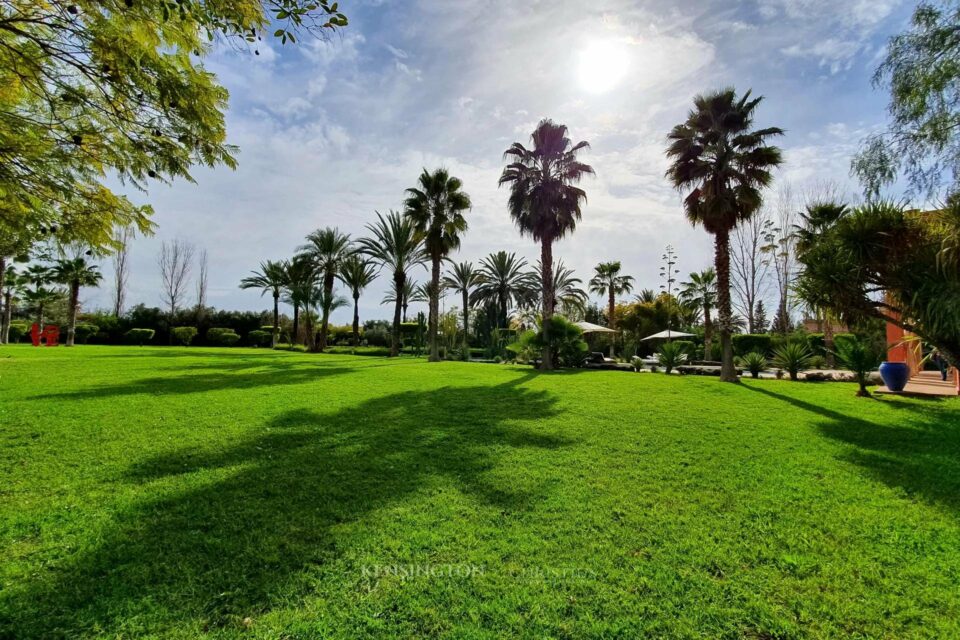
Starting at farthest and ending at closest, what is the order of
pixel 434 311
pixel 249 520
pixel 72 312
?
1. pixel 72 312
2. pixel 434 311
3. pixel 249 520

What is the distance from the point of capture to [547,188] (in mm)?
18969

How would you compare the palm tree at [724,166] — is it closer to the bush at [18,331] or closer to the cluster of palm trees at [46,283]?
the cluster of palm trees at [46,283]

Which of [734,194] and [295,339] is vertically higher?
[734,194]

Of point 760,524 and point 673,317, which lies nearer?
point 760,524

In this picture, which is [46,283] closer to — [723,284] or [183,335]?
[183,335]

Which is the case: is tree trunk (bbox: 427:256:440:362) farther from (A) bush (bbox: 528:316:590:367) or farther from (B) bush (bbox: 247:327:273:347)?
(B) bush (bbox: 247:327:273:347)

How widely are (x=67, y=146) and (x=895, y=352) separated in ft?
75.4

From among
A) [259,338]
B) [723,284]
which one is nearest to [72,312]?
[259,338]

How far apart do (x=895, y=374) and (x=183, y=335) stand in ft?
142

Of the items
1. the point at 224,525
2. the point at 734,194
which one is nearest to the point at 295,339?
the point at 734,194

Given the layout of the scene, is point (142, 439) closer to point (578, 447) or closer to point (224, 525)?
point (224, 525)

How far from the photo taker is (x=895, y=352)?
1548 centimetres

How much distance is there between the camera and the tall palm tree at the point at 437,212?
23875 millimetres

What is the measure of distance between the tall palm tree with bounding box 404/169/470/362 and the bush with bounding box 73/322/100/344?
27567 millimetres
